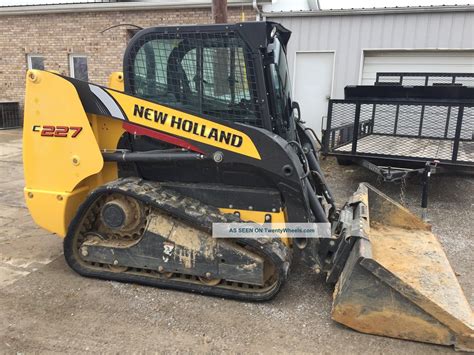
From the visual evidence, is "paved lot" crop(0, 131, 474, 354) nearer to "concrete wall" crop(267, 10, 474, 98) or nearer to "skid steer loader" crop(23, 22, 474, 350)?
"skid steer loader" crop(23, 22, 474, 350)

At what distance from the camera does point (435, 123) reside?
18.6 feet

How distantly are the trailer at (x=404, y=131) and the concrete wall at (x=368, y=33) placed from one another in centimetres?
372

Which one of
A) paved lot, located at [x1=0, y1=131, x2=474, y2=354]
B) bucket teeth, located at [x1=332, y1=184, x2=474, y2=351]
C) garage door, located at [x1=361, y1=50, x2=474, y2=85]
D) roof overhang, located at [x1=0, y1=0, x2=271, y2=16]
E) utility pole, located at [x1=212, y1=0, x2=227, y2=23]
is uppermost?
roof overhang, located at [x1=0, y1=0, x2=271, y2=16]

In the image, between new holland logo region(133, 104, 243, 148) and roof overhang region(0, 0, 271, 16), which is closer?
new holland logo region(133, 104, 243, 148)

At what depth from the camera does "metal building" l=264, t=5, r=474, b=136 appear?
9.59 meters

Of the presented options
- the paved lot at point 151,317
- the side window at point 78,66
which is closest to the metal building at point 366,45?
the side window at point 78,66

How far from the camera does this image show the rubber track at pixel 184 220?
10.2 feet

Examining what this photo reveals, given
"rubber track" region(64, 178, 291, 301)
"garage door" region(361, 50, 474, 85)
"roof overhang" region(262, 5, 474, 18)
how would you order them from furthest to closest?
1. "garage door" region(361, 50, 474, 85)
2. "roof overhang" region(262, 5, 474, 18)
3. "rubber track" region(64, 178, 291, 301)

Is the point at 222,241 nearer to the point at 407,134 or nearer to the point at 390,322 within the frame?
the point at 390,322

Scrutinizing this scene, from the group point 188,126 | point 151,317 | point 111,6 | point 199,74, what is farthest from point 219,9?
point 111,6

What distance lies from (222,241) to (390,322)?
1304 millimetres

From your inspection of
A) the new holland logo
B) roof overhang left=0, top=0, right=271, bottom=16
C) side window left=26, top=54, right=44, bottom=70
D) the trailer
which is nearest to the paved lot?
the new holland logo

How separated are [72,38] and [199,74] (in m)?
10.9

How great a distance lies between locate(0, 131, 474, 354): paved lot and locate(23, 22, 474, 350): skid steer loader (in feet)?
0.56
